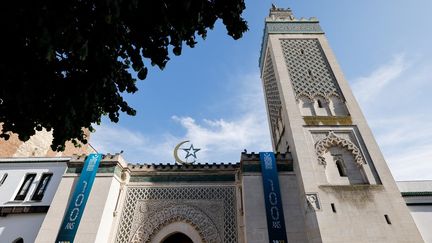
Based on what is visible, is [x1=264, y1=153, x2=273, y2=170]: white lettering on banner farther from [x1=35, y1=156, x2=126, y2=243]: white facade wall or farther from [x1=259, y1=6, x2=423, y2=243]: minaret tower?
[x1=35, y1=156, x2=126, y2=243]: white facade wall

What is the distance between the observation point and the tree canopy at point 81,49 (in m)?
3.07

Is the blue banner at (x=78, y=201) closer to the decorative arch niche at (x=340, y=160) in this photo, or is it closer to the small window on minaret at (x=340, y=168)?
the decorative arch niche at (x=340, y=160)

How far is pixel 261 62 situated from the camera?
1466 cm

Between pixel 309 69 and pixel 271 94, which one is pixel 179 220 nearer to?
pixel 271 94

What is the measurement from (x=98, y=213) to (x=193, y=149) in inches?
172

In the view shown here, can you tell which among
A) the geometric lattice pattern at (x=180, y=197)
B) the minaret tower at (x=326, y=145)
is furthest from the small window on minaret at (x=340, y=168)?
the geometric lattice pattern at (x=180, y=197)

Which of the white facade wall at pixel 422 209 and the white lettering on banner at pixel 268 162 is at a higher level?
the white lettering on banner at pixel 268 162

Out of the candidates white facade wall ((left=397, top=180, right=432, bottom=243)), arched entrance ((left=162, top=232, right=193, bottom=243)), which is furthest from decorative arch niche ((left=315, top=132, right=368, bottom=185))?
arched entrance ((left=162, top=232, right=193, bottom=243))

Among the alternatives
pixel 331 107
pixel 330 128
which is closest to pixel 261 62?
pixel 331 107

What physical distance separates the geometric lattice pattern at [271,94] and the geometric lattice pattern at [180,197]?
4.90m

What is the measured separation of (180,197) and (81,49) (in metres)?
6.72

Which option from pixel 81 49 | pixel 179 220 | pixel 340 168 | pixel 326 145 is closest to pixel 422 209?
pixel 340 168

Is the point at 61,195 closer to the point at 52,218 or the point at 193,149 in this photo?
the point at 52,218

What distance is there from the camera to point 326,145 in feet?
28.6
